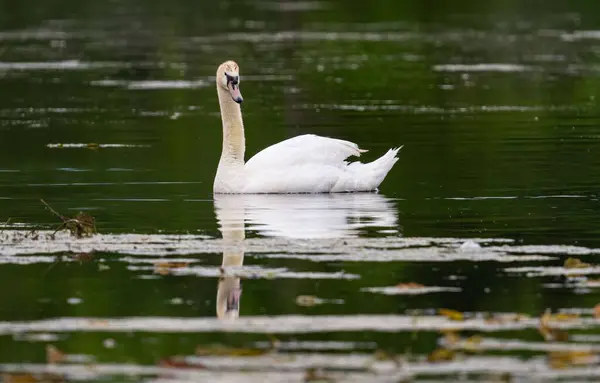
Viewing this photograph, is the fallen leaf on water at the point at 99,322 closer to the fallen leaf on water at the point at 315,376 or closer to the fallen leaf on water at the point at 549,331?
the fallen leaf on water at the point at 315,376

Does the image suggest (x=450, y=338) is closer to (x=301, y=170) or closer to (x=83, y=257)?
(x=83, y=257)

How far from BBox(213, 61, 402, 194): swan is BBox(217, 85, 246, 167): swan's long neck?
4cm

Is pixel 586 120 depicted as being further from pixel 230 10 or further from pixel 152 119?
pixel 230 10

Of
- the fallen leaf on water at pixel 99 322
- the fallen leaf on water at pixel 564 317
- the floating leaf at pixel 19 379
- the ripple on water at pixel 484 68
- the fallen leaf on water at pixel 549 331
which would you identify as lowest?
the ripple on water at pixel 484 68

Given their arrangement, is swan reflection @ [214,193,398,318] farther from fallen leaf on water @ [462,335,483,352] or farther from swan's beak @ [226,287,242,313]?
fallen leaf on water @ [462,335,483,352]

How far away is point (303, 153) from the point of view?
1642 centimetres

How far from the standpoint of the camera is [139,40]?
1676 inches

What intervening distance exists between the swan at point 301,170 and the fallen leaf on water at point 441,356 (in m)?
7.61

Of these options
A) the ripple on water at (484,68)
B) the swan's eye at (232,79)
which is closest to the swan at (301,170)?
the swan's eye at (232,79)

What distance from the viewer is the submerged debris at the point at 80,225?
13102mm

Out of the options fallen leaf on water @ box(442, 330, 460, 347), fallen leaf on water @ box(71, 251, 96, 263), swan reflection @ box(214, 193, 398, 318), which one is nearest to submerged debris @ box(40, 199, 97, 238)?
fallen leaf on water @ box(71, 251, 96, 263)

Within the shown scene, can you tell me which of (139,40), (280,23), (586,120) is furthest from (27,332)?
(280,23)

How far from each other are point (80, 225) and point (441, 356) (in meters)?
5.06

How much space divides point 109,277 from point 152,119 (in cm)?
1361
